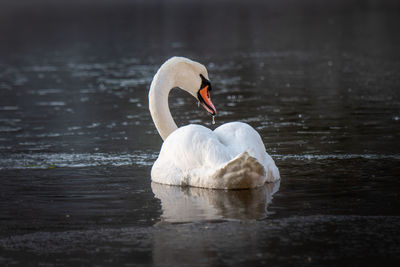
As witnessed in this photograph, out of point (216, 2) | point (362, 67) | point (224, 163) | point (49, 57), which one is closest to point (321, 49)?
point (362, 67)

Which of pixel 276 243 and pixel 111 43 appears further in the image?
pixel 111 43

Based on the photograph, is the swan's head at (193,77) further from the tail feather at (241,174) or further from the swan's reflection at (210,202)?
the tail feather at (241,174)

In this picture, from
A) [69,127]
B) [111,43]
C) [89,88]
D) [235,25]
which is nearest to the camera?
[69,127]

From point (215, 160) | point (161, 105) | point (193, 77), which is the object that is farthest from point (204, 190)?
point (193, 77)

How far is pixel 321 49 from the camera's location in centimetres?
3177

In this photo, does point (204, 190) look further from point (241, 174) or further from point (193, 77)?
point (193, 77)

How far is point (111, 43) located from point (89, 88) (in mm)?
15564

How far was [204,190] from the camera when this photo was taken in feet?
33.5

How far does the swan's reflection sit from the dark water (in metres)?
0.02

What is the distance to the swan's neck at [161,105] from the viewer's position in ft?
39.2

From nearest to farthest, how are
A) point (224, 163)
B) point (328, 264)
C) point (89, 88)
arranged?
point (328, 264) → point (224, 163) → point (89, 88)

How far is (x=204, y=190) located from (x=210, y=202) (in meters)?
0.63

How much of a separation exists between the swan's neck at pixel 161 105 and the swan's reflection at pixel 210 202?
1416 millimetres

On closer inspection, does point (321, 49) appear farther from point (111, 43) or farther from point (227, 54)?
point (111, 43)
